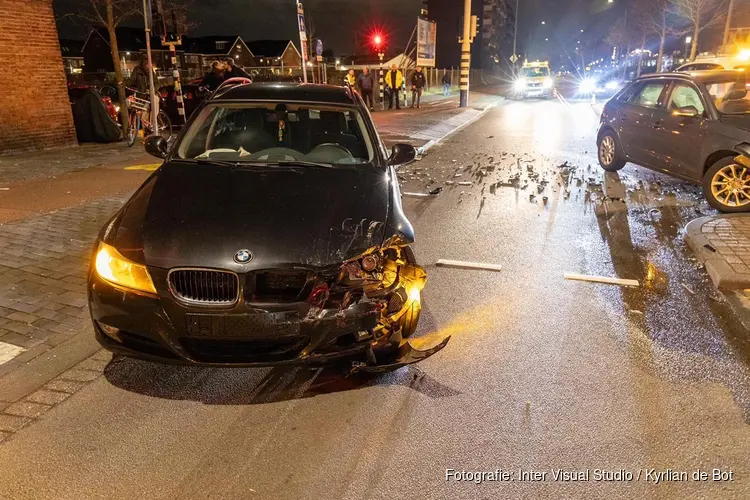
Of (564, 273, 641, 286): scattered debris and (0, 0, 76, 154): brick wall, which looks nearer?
(564, 273, 641, 286): scattered debris

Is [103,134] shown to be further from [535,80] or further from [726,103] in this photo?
[535,80]

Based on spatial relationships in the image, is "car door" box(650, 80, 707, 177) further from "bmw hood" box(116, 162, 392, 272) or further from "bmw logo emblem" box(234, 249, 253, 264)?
"bmw logo emblem" box(234, 249, 253, 264)

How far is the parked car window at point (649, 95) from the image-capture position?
9.04 m

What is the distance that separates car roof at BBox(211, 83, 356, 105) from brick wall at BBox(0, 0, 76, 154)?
29.2 ft

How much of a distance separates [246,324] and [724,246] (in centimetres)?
540

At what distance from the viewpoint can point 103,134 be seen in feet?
45.2

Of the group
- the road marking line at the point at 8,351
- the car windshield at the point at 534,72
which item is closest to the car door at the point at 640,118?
the road marking line at the point at 8,351

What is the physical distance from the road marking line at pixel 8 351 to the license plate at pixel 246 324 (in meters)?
1.76

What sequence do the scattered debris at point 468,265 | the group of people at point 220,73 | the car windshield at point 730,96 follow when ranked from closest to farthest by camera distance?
the scattered debris at point 468,265 < the car windshield at point 730,96 < the group of people at point 220,73

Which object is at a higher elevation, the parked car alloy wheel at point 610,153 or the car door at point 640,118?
the car door at point 640,118

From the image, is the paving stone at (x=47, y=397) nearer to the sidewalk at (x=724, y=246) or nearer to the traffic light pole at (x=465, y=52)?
the sidewalk at (x=724, y=246)

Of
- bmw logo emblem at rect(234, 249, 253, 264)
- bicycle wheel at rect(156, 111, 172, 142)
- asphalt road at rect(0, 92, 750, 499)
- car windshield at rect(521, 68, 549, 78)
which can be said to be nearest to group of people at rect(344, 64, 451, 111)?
bicycle wheel at rect(156, 111, 172, 142)

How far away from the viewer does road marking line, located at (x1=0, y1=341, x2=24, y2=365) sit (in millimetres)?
3741

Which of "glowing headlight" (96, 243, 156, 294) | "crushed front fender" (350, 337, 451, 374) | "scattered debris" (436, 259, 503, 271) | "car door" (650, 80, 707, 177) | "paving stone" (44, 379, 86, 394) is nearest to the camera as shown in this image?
"glowing headlight" (96, 243, 156, 294)
